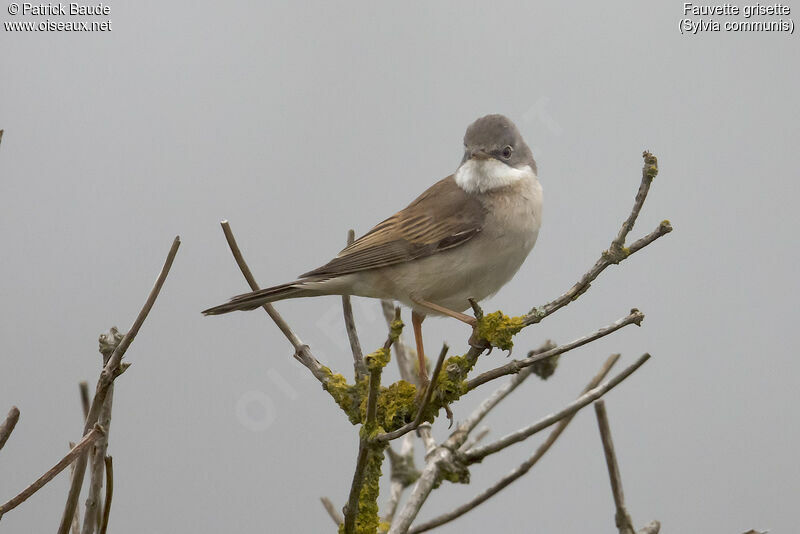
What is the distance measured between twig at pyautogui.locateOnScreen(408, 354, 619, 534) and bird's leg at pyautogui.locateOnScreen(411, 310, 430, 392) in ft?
2.12

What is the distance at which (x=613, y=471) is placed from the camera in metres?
2.45

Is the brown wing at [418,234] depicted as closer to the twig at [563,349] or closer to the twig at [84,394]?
the twig at [563,349]

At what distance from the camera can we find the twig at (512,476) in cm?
266

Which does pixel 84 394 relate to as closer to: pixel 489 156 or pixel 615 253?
pixel 615 253

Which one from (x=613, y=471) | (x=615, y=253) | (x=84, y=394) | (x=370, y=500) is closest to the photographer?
(x=84, y=394)

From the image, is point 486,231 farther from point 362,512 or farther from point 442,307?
point 362,512

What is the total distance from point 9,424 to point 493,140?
289 centimetres

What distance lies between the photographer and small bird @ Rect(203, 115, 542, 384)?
3879mm

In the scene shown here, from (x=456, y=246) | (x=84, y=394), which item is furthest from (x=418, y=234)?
(x=84, y=394)

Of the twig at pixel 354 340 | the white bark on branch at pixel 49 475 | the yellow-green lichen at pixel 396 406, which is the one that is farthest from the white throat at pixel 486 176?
the white bark on branch at pixel 49 475

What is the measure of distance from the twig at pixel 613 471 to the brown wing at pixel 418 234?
162 centimetres

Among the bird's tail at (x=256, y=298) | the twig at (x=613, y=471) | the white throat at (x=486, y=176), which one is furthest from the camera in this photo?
the white throat at (x=486, y=176)

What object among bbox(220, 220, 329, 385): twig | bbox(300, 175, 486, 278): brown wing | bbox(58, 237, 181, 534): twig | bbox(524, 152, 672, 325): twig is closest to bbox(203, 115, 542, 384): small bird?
bbox(300, 175, 486, 278): brown wing

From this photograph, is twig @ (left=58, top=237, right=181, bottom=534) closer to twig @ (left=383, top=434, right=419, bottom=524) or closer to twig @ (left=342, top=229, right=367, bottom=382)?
twig @ (left=342, top=229, right=367, bottom=382)
